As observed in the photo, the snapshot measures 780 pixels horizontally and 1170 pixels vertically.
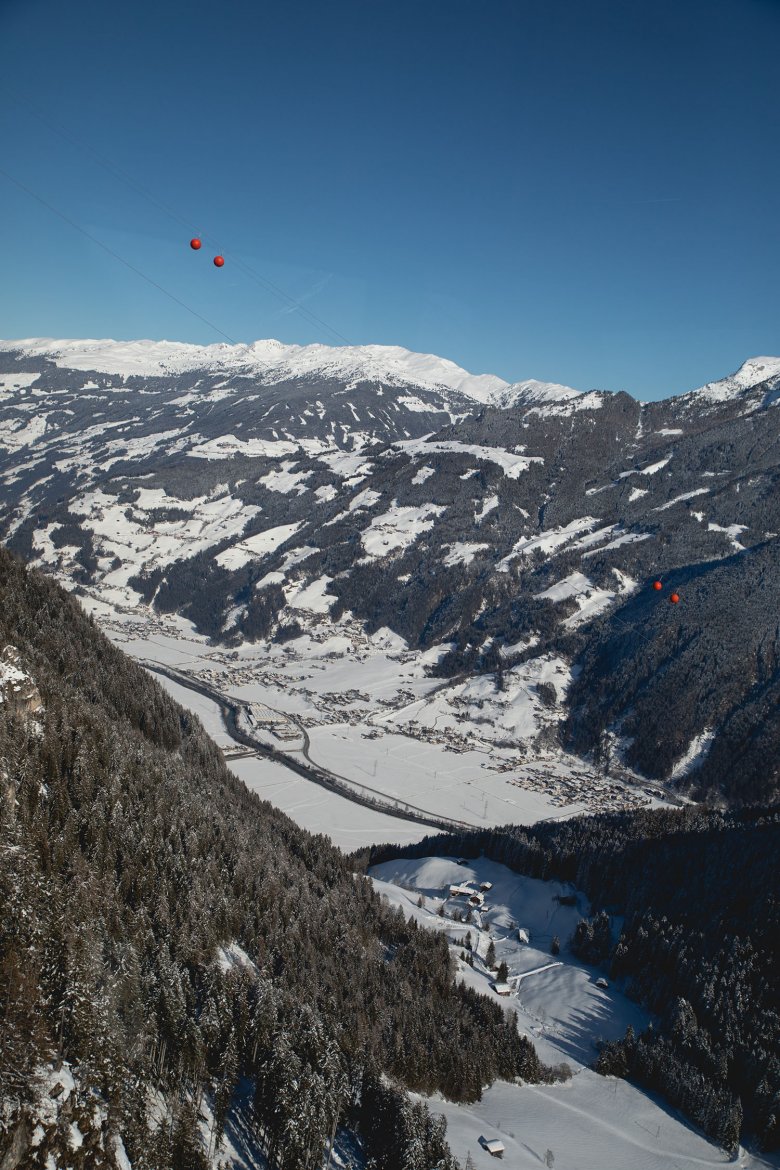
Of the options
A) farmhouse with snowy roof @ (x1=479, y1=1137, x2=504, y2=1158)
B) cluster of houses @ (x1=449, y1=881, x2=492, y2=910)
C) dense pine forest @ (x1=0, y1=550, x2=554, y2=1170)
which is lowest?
cluster of houses @ (x1=449, y1=881, x2=492, y2=910)

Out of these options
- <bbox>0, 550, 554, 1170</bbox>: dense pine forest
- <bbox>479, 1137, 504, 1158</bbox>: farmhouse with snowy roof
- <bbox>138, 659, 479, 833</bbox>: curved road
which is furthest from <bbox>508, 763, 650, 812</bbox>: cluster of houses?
<bbox>479, 1137, 504, 1158</bbox>: farmhouse with snowy roof

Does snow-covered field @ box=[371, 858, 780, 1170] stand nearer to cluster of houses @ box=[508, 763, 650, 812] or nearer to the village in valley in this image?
the village in valley

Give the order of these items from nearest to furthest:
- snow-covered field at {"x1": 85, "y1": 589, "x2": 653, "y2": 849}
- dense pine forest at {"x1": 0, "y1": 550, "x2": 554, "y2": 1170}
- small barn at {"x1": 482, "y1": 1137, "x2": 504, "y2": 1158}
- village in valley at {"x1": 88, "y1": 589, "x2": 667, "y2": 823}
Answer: dense pine forest at {"x1": 0, "y1": 550, "x2": 554, "y2": 1170}
small barn at {"x1": 482, "y1": 1137, "x2": 504, "y2": 1158}
snow-covered field at {"x1": 85, "y1": 589, "x2": 653, "y2": 849}
village in valley at {"x1": 88, "y1": 589, "x2": 667, "y2": 823}

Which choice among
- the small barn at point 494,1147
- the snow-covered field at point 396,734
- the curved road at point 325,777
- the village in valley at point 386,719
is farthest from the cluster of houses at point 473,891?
the small barn at point 494,1147

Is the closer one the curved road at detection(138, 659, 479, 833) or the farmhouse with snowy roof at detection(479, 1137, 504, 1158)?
the farmhouse with snowy roof at detection(479, 1137, 504, 1158)

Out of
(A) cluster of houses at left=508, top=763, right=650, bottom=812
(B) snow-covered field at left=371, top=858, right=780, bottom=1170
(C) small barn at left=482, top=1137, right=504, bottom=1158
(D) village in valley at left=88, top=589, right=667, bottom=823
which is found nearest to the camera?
(C) small barn at left=482, top=1137, right=504, bottom=1158

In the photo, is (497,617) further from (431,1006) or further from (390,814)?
(431,1006)
